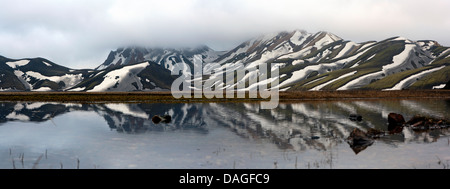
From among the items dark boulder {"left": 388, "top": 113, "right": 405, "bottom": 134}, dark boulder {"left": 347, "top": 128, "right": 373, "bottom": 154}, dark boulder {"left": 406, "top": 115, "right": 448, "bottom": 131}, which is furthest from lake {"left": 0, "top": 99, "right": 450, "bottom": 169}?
dark boulder {"left": 388, "top": 113, "right": 405, "bottom": 134}

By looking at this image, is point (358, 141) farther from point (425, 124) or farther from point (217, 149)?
point (425, 124)

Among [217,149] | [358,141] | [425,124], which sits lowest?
[217,149]

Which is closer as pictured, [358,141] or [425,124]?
[358,141]

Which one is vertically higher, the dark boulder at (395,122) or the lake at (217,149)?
the dark boulder at (395,122)

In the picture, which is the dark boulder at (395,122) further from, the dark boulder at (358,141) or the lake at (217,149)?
the dark boulder at (358,141)

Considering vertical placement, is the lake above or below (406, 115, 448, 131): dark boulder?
below

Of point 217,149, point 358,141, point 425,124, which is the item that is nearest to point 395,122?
point 425,124

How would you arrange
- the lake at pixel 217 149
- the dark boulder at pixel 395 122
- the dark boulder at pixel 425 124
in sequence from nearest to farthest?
the lake at pixel 217 149, the dark boulder at pixel 425 124, the dark boulder at pixel 395 122

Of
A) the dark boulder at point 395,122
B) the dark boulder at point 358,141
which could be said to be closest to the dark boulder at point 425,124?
the dark boulder at point 395,122

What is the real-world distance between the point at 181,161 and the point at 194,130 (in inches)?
828

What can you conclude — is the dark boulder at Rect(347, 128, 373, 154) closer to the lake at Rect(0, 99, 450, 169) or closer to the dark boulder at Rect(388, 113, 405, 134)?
the lake at Rect(0, 99, 450, 169)
